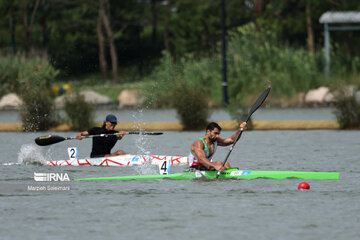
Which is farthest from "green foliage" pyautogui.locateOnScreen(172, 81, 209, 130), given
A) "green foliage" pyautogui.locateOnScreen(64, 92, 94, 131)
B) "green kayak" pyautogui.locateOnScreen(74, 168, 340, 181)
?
"green kayak" pyautogui.locateOnScreen(74, 168, 340, 181)

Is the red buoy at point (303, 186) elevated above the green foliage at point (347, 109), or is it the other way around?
the red buoy at point (303, 186)

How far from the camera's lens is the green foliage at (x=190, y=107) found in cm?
3070

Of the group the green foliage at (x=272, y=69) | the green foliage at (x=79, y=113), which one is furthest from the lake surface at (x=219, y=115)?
the green foliage at (x=79, y=113)

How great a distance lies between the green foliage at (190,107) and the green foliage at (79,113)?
278 cm

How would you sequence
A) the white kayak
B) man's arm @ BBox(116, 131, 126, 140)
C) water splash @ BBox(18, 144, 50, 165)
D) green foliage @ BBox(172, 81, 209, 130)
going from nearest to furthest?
the white kayak
man's arm @ BBox(116, 131, 126, 140)
water splash @ BBox(18, 144, 50, 165)
green foliage @ BBox(172, 81, 209, 130)

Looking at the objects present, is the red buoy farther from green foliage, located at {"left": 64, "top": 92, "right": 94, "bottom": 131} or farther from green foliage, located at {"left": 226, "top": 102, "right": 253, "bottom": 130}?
green foliage, located at {"left": 64, "top": 92, "right": 94, "bottom": 131}

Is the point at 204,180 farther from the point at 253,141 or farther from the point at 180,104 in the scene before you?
the point at 180,104

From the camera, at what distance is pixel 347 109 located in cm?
2938

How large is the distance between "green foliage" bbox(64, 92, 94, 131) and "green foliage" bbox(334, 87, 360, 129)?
25.7ft

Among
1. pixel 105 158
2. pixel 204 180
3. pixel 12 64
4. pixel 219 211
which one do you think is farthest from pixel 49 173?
pixel 12 64

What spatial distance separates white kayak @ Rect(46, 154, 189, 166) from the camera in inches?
840

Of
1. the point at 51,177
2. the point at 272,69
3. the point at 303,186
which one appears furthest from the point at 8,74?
the point at 303,186

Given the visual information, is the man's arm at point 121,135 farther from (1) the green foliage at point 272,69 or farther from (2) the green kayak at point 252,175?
(1) the green foliage at point 272,69

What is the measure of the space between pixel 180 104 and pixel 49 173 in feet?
32.2
